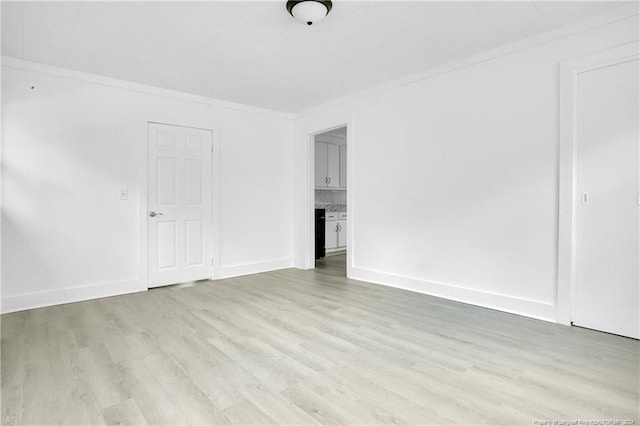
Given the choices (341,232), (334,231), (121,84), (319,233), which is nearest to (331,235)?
(334,231)

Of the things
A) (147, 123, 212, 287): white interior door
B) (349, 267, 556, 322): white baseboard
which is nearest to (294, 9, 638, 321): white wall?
(349, 267, 556, 322): white baseboard

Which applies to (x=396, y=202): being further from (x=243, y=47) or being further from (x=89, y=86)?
(x=89, y=86)

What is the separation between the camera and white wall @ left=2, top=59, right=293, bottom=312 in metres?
3.51

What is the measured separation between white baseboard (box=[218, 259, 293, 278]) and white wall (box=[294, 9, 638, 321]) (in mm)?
1373

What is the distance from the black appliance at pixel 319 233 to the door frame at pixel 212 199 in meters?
2.28

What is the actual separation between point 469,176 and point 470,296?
1243 millimetres

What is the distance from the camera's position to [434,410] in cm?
174

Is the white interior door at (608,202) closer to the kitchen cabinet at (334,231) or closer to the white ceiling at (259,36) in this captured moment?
the white ceiling at (259,36)

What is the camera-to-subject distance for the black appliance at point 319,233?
672cm

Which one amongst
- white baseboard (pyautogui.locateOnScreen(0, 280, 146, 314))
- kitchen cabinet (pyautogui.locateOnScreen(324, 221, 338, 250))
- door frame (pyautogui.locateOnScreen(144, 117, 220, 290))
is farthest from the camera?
kitchen cabinet (pyautogui.locateOnScreen(324, 221, 338, 250))

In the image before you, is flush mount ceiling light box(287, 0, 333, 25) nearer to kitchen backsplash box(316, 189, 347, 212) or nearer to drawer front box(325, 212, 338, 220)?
drawer front box(325, 212, 338, 220)

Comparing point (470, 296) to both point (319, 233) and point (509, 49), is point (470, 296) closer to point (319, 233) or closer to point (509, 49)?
point (509, 49)

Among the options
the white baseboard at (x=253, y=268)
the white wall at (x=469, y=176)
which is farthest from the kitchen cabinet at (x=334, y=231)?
the white wall at (x=469, y=176)

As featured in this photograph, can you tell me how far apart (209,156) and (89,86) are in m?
1.56
